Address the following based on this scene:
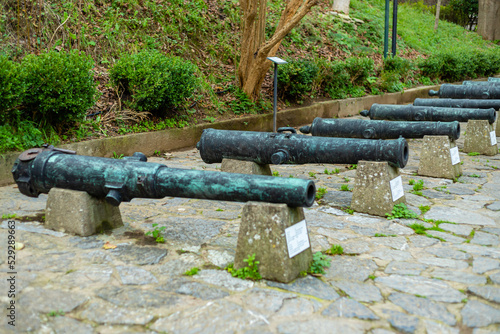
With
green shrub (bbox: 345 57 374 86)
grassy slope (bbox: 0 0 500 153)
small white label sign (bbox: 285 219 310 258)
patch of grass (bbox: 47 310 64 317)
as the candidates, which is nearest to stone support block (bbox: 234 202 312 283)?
small white label sign (bbox: 285 219 310 258)

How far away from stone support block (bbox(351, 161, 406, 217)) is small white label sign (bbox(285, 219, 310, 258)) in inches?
63.1

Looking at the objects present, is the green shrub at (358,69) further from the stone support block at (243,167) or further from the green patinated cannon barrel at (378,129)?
the stone support block at (243,167)

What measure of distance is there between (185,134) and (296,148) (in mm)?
3384


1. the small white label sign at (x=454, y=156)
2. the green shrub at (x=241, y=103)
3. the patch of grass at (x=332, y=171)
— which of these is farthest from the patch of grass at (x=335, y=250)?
the green shrub at (x=241, y=103)

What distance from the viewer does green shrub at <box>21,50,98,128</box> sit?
5.92m

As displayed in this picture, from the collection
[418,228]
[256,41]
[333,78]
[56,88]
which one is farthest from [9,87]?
[333,78]

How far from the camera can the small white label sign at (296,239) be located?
10.6 ft

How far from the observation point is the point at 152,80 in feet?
24.3

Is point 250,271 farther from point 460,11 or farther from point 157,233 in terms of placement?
point 460,11

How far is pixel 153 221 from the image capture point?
4.46m

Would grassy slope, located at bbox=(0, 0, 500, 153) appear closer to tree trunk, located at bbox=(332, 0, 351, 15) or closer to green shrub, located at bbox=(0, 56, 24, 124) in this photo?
green shrub, located at bbox=(0, 56, 24, 124)

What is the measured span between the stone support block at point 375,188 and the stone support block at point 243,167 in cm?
109

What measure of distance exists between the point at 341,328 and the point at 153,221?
2.29 meters

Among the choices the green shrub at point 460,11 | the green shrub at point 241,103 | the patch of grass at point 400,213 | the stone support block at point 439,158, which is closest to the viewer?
the patch of grass at point 400,213
